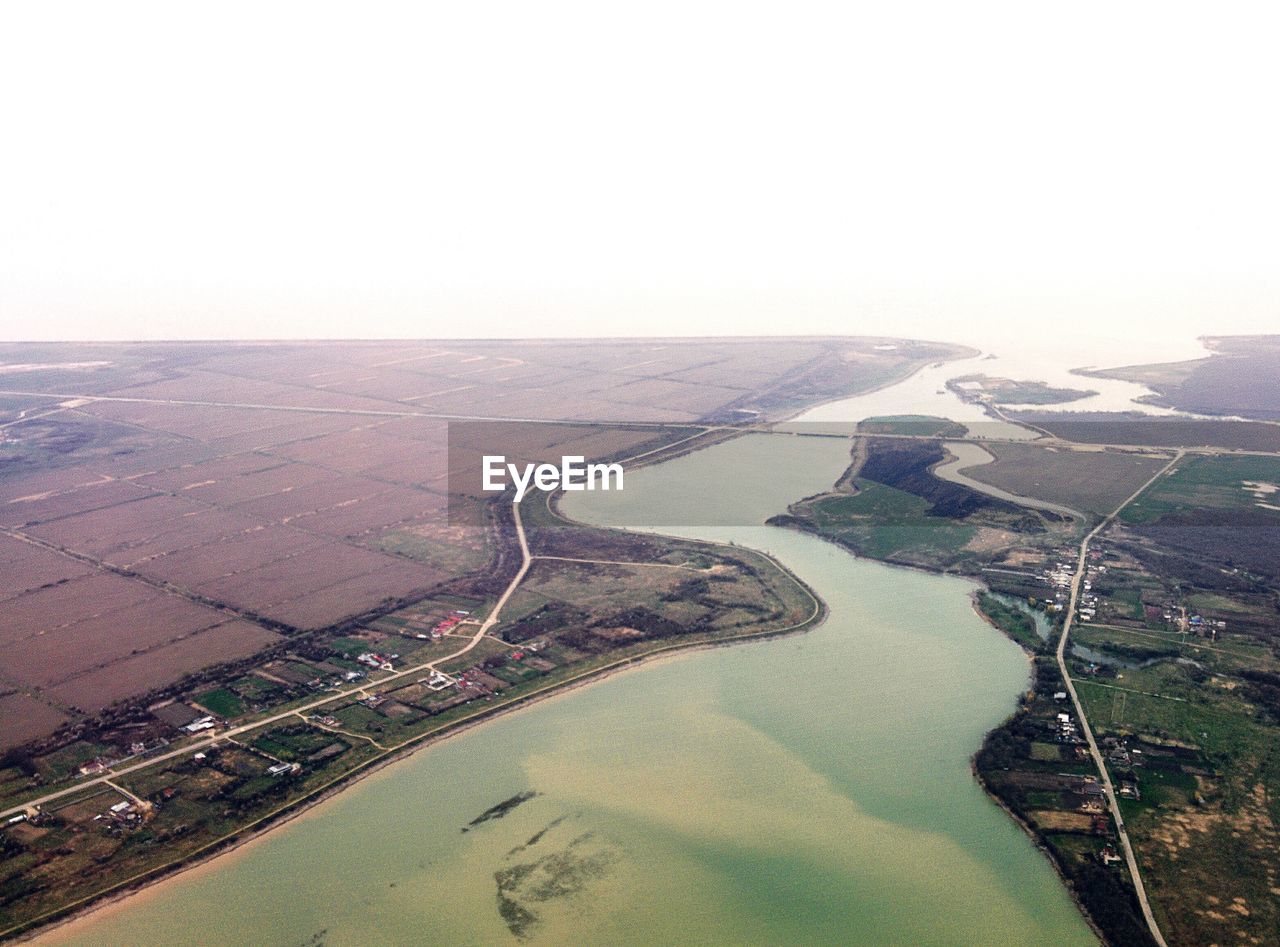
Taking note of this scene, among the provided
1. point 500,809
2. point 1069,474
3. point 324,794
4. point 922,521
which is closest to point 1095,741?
point 500,809

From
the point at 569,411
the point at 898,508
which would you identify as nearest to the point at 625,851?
the point at 898,508

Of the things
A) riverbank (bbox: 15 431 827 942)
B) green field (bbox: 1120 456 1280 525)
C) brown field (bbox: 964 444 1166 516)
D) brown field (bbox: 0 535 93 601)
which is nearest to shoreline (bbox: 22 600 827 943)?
riverbank (bbox: 15 431 827 942)

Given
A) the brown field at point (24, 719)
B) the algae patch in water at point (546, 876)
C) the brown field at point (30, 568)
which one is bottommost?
the algae patch in water at point (546, 876)

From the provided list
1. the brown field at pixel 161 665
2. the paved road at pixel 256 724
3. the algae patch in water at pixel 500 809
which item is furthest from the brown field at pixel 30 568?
the algae patch in water at pixel 500 809

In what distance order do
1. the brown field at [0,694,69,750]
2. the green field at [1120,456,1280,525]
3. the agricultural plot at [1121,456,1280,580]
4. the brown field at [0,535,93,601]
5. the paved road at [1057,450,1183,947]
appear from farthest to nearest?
the green field at [1120,456,1280,525] → the agricultural plot at [1121,456,1280,580] → the brown field at [0,535,93,601] → the brown field at [0,694,69,750] → the paved road at [1057,450,1183,947]

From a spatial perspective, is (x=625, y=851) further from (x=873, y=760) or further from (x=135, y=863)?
(x=135, y=863)

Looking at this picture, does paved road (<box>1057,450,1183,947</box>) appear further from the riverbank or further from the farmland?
the farmland

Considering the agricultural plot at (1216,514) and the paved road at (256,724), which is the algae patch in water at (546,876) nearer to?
the paved road at (256,724)

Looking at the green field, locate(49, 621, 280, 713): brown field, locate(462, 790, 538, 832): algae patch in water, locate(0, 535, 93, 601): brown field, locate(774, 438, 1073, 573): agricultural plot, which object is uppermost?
the green field

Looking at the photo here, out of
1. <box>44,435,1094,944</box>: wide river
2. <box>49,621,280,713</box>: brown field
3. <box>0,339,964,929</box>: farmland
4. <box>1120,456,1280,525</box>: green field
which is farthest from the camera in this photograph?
<box>1120,456,1280,525</box>: green field
